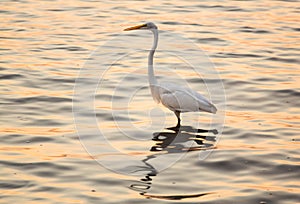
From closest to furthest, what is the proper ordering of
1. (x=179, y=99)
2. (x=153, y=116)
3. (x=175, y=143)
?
(x=175, y=143) → (x=179, y=99) → (x=153, y=116)

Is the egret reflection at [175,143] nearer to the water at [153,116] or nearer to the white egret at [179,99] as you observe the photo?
the water at [153,116]

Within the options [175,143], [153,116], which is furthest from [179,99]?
[175,143]

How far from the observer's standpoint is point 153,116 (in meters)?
11.0

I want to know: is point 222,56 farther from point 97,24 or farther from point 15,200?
point 15,200

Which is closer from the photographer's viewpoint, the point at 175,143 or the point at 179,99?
the point at 175,143

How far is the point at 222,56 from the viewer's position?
1448 centimetres

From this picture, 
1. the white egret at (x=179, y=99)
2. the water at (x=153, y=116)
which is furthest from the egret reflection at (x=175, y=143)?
the white egret at (x=179, y=99)

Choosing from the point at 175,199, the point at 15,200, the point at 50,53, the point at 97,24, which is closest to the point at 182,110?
the point at 175,199

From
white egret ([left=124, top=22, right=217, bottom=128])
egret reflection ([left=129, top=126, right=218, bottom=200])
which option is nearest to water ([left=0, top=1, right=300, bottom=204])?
egret reflection ([left=129, top=126, right=218, bottom=200])

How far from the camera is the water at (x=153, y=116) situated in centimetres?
826

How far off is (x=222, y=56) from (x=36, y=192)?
23.8ft

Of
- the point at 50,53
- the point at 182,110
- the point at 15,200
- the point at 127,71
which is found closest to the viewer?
the point at 15,200

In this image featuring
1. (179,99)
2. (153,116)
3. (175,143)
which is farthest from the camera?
(153,116)

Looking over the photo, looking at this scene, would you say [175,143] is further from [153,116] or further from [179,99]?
[153,116]
